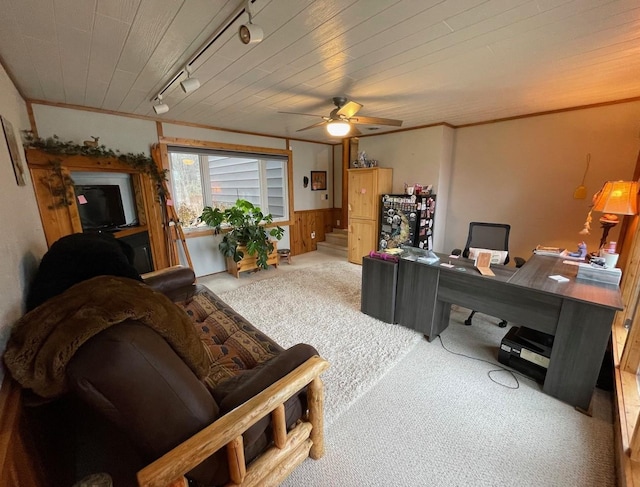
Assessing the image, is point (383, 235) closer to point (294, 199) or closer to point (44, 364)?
point (294, 199)

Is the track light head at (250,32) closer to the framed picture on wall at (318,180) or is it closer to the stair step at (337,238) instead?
the framed picture on wall at (318,180)

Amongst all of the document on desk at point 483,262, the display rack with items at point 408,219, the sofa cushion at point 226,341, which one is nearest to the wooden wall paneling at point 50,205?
the sofa cushion at point 226,341

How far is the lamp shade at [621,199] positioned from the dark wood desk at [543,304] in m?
0.57

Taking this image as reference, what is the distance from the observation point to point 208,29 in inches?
59.9

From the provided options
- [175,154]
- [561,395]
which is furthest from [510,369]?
[175,154]

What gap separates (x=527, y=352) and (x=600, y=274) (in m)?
0.78

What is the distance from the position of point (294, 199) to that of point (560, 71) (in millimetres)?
4134

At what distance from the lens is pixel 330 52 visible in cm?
177

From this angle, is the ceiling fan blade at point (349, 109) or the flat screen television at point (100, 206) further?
the flat screen television at point (100, 206)

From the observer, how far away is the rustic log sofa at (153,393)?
0.74 meters

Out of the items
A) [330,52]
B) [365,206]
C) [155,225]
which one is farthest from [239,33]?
[365,206]

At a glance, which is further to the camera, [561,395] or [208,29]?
[561,395]

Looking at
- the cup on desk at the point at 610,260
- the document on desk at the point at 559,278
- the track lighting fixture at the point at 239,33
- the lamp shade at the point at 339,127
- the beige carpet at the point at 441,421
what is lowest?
the beige carpet at the point at 441,421

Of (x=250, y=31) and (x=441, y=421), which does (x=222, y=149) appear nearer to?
(x=250, y=31)
